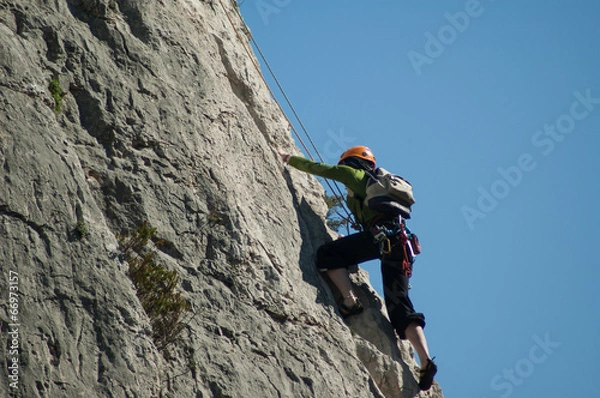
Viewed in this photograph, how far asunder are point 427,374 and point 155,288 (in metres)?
3.93

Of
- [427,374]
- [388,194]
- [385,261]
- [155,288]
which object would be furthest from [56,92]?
[427,374]

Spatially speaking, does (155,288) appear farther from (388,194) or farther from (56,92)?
(388,194)

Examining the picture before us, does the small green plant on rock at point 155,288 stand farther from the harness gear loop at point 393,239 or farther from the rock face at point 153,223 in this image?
the harness gear loop at point 393,239

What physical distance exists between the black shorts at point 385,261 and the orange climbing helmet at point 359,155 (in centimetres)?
123

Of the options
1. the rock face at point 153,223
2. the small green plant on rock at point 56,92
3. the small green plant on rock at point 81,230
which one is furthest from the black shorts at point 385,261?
the small green plant on rock at point 56,92

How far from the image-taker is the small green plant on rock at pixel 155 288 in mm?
8977

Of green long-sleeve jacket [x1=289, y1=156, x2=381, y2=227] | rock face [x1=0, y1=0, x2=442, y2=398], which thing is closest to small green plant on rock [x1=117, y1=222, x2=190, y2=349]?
rock face [x1=0, y1=0, x2=442, y2=398]

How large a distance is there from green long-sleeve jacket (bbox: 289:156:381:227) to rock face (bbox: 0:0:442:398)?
385 millimetres

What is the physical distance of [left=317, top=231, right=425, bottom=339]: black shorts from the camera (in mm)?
11219

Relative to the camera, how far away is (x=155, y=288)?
9.11m

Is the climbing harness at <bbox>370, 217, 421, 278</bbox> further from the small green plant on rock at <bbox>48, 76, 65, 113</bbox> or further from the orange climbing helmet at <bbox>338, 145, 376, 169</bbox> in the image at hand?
the small green plant on rock at <bbox>48, 76, 65, 113</bbox>

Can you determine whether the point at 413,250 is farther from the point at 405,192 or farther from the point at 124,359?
the point at 124,359

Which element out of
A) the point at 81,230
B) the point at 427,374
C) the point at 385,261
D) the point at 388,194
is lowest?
the point at 427,374

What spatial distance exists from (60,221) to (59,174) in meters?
0.54
